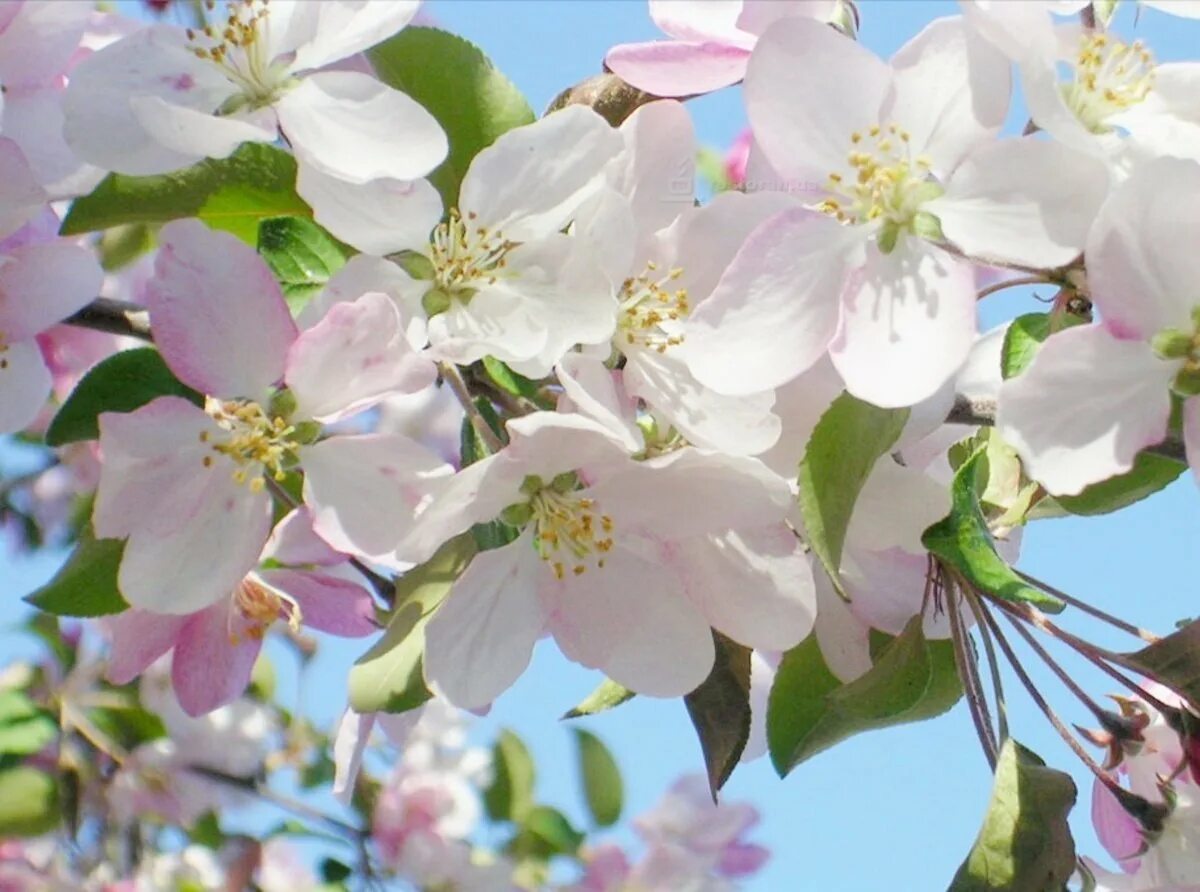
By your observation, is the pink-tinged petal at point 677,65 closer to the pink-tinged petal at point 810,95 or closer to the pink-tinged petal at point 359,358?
the pink-tinged petal at point 810,95

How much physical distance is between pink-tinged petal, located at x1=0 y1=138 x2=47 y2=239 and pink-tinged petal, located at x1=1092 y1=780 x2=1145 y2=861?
705mm

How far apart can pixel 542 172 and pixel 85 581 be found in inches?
14.2

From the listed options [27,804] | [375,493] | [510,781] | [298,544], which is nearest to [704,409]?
[375,493]

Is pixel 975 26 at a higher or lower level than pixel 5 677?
higher

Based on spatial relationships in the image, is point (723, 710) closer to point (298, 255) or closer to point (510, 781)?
point (298, 255)

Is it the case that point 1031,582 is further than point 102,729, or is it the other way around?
point 102,729

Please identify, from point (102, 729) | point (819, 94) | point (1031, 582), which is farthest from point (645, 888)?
point (819, 94)

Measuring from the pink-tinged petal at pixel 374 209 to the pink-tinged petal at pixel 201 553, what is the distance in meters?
0.15

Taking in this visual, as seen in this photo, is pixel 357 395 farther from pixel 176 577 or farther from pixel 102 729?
pixel 102 729

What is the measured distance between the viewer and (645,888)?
2.47 metres

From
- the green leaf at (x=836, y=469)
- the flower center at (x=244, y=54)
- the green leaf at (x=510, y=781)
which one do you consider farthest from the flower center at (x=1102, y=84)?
the green leaf at (x=510, y=781)

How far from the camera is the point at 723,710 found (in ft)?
2.77

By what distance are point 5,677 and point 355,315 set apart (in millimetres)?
1819

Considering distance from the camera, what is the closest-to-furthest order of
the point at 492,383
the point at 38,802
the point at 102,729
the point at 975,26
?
the point at 975,26 < the point at 492,383 < the point at 38,802 < the point at 102,729
